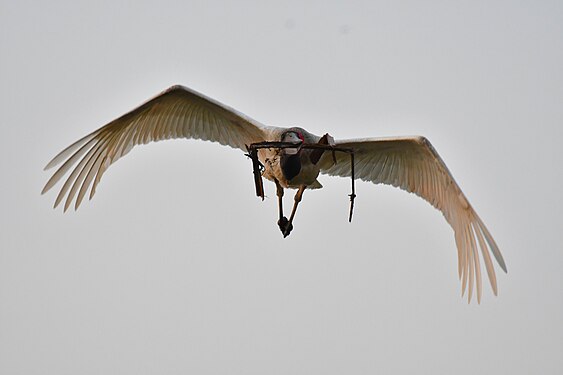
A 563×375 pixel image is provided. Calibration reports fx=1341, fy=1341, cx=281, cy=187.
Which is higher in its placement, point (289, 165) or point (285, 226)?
point (289, 165)

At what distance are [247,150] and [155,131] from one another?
2191mm

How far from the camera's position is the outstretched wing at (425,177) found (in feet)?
66.0

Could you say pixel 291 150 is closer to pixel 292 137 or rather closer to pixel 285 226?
pixel 292 137

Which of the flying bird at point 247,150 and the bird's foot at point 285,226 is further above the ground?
the flying bird at point 247,150

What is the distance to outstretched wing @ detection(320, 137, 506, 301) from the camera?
66.0 feet

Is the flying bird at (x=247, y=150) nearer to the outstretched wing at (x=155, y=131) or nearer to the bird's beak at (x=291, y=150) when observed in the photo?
the outstretched wing at (x=155, y=131)

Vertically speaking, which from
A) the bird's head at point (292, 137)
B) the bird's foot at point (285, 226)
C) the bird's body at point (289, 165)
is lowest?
the bird's foot at point (285, 226)

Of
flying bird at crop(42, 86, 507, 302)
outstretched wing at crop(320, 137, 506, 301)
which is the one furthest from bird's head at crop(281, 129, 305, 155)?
outstretched wing at crop(320, 137, 506, 301)

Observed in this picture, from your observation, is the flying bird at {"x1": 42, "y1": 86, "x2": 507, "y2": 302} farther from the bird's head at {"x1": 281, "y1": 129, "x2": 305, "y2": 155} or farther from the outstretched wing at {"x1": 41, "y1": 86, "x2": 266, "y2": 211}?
the bird's head at {"x1": 281, "y1": 129, "x2": 305, "y2": 155}

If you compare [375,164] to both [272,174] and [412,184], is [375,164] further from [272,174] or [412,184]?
[272,174]

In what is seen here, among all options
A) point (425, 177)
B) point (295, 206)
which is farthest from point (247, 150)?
point (425, 177)

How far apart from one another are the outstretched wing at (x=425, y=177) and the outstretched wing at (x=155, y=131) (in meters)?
1.57

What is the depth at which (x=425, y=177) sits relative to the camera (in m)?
21.6

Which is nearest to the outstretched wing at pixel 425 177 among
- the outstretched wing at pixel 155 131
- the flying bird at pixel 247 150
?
the flying bird at pixel 247 150
